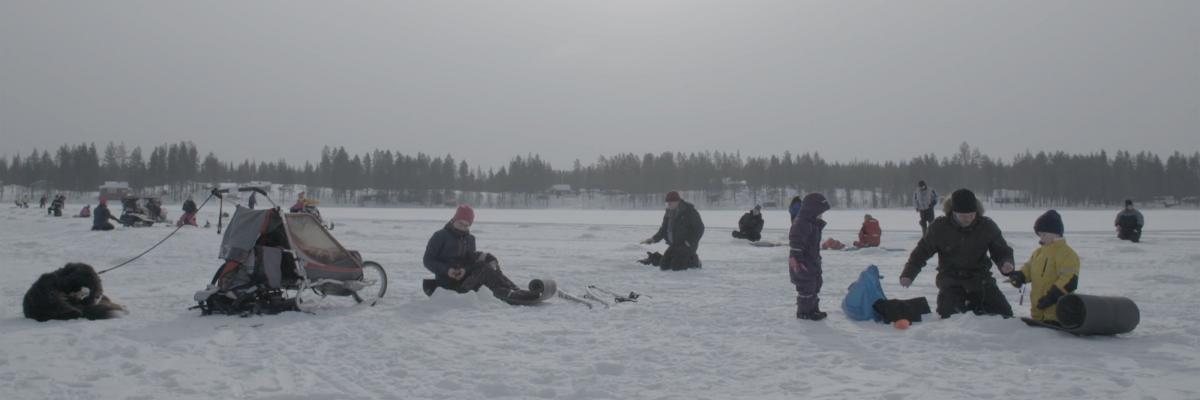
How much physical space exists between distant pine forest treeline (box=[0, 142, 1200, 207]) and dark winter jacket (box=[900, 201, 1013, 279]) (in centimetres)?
11971

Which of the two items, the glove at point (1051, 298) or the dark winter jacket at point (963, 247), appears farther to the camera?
the dark winter jacket at point (963, 247)

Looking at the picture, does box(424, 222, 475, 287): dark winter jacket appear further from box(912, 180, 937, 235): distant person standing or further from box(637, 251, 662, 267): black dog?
box(912, 180, 937, 235): distant person standing

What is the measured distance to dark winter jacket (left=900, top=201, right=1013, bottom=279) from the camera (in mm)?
6504

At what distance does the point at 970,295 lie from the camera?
6.55 m

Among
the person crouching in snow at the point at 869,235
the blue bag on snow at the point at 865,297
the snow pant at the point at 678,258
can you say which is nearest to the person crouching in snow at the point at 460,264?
the blue bag on snow at the point at 865,297

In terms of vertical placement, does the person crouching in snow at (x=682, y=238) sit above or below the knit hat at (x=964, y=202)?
below

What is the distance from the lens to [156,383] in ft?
15.0

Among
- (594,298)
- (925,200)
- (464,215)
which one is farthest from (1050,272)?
(925,200)

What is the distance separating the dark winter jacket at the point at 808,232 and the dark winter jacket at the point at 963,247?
85 centimetres

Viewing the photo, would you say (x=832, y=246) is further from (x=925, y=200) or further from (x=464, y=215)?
(x=464, y=215)

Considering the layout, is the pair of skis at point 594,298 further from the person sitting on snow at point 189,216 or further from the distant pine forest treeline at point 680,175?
the distant pine forest treeline at point 680,175

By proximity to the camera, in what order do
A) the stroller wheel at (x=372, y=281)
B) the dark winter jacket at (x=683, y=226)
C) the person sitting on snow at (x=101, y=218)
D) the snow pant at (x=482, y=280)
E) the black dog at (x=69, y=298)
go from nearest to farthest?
the black dog at (x=69, y=298), the stroller wheel at (x=372, y=281), the snow pant at (x=482, y=280), the dark winter jacket at (x=683, y=226), the person sitting on snow at (x=101, y=218)

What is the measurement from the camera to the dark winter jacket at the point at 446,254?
324 inches

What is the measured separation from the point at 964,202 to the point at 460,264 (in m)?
5.27
